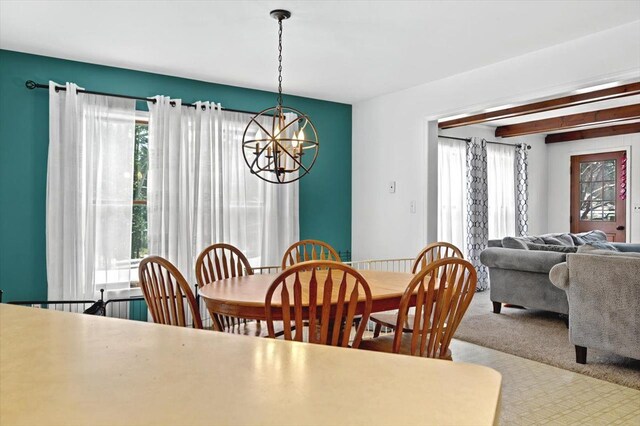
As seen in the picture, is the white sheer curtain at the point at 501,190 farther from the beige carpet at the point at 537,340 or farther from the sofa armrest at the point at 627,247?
the beige carpet at the point at 537,340

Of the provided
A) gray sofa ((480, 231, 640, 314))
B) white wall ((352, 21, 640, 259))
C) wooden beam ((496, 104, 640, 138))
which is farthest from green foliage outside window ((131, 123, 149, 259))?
wooden beam ((496, 104, 640, 138))

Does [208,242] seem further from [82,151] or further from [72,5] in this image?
[72,5]

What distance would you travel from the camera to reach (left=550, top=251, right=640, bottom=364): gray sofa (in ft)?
9.73

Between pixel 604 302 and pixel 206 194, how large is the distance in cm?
341

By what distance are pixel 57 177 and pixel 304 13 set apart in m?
2.42

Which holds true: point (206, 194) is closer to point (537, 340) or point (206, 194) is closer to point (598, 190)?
point (537, 340)

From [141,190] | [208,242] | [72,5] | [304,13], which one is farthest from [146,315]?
[304,13]

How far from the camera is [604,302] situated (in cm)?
310

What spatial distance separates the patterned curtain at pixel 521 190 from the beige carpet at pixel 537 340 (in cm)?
224

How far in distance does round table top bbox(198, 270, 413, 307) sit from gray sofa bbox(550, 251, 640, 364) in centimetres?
130

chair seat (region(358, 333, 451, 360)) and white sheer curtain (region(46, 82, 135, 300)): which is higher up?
white sheer curtain (region(46, 82, 135, 300))

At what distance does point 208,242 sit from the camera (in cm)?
436

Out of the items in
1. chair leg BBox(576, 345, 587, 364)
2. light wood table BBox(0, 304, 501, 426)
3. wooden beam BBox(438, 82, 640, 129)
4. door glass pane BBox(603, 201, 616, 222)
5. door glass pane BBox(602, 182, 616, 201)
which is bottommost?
chair leg BBox(576, 345, 587, 364)

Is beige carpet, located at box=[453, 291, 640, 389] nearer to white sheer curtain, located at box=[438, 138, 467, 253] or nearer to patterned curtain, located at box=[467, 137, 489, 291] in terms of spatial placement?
patterned curtain, located at box=[467, 137, 489, 291]
